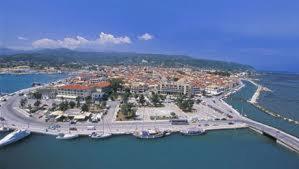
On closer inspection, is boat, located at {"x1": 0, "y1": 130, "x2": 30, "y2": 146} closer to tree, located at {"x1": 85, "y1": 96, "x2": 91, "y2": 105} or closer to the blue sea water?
tree, located at {"x1": 85, "y1": 96, "x2": 91, "y2": 105}

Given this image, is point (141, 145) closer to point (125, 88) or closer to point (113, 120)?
point (113, 120)

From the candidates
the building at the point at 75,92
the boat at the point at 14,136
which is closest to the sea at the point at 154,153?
the boat at the point at 14,136

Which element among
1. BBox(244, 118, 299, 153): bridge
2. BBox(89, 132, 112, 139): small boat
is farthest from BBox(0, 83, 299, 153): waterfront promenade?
BBox(89, 132, 112, 139): small boat

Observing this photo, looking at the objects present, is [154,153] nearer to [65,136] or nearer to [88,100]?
[65,136]

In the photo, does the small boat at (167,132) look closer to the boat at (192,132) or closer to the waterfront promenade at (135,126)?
the waterfront promenade at (135,126)

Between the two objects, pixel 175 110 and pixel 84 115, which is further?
pixel 175 110

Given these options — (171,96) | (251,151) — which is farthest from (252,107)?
(251,151)
